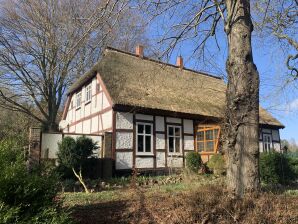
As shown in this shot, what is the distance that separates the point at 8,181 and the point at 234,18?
529 cm

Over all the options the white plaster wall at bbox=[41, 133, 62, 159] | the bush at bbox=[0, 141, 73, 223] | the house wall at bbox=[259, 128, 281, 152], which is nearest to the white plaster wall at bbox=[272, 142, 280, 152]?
the house wall at bbox=[259, 128, 281, 152]

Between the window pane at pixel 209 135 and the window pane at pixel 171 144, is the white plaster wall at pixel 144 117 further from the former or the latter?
the window pane at pixel 209 135

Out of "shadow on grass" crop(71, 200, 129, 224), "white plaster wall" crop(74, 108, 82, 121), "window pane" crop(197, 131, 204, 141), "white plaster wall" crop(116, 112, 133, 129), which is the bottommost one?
"shadow on grass" crop(71, 200, 129, 224)

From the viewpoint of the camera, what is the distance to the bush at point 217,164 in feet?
47.1

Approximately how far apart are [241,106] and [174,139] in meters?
10.7

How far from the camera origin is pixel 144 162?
15250 mm

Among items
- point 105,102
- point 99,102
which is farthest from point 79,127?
point 105,102

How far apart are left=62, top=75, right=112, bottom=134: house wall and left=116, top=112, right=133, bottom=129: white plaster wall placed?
0.46 meters

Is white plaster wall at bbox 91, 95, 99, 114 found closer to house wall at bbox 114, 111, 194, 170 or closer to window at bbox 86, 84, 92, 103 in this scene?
window at bbox 86, 84, 92, 103

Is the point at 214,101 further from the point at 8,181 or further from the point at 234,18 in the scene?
the point at 8,181

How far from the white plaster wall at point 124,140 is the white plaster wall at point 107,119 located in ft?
2.31

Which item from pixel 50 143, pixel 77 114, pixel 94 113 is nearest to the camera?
pixel 50 143

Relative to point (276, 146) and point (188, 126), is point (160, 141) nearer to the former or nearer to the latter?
point (188, 126)

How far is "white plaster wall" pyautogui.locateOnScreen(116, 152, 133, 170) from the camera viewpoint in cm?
1441
